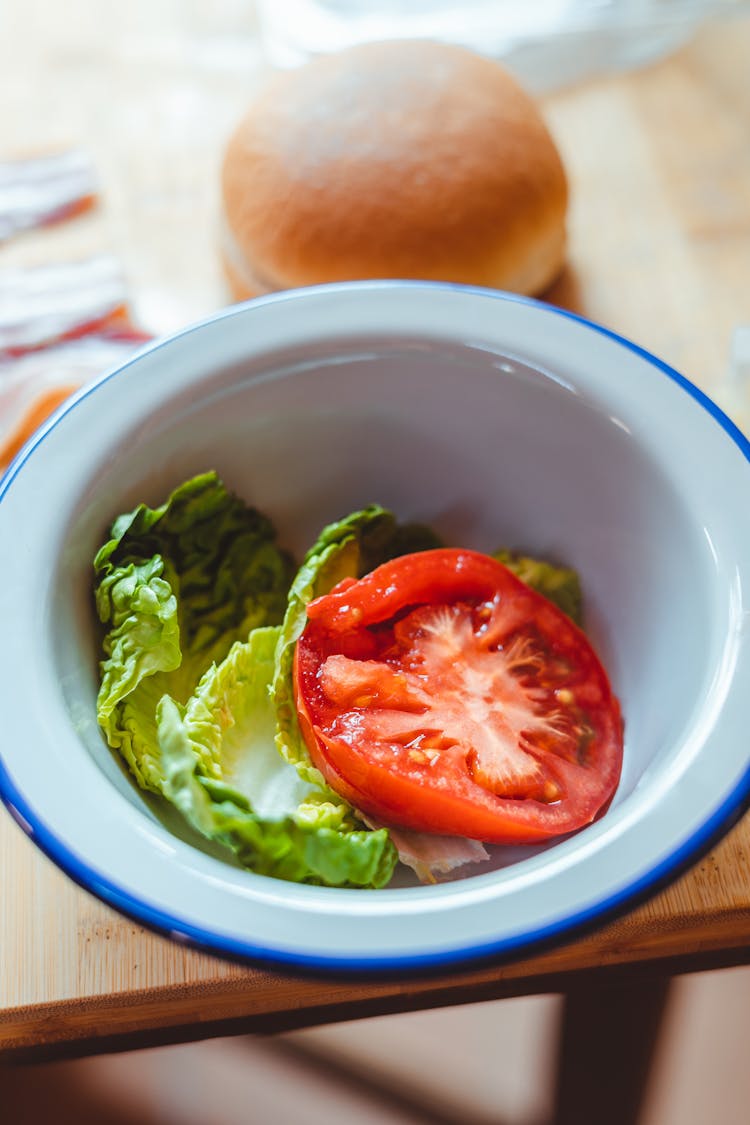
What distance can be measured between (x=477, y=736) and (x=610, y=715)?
0.11 m

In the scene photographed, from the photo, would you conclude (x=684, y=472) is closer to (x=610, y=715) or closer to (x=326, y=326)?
(x=610, y=715)

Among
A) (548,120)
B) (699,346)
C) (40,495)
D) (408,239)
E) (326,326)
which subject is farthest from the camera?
(548,120)

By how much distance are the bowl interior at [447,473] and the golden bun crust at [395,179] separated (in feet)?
0.55

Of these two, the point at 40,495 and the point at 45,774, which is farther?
the point at 40,495

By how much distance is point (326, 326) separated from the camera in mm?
787

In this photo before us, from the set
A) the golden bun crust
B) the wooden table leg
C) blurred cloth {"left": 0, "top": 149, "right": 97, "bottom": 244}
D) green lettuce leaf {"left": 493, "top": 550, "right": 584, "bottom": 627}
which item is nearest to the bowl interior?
green lettuce leaf {"left": 493, "top": 550, "right": 584, "bottom": 627}

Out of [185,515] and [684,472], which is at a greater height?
[684,472]

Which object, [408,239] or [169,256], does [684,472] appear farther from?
[169,256]

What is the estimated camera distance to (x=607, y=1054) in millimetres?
968

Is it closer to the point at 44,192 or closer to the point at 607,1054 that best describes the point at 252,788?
the point at 607,1054

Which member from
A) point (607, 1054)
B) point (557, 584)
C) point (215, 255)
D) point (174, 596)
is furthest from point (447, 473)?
point (607, 1054)

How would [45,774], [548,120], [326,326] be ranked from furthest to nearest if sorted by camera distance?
1. [548,120]
2. [326,326]
3. [45,774]

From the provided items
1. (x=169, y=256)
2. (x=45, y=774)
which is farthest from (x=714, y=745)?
(x=169, y=256)

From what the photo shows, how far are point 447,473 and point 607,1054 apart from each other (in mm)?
547
